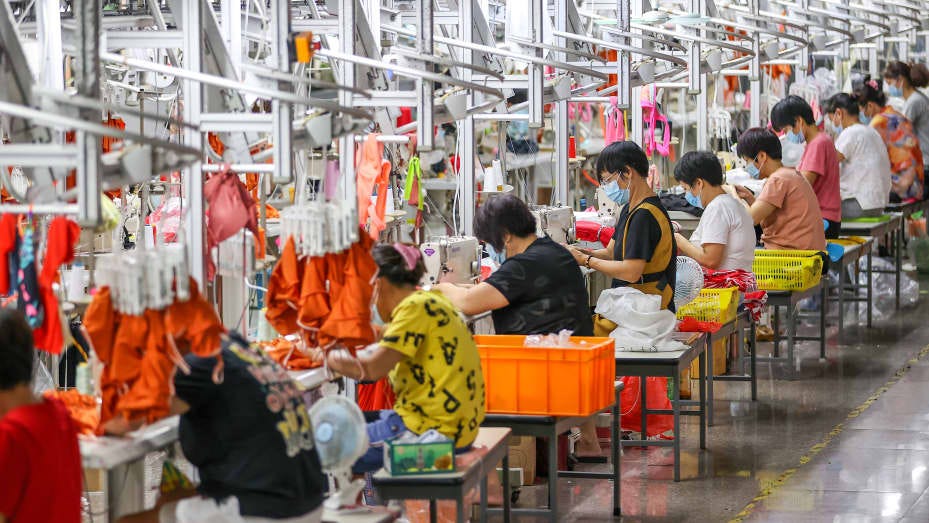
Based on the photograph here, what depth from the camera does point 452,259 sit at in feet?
21.4

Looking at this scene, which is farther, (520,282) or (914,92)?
(914,92)

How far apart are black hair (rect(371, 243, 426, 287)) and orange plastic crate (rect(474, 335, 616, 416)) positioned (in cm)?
73

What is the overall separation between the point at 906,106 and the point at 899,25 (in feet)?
3.73

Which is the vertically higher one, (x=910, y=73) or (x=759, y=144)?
(x=910, y=73)

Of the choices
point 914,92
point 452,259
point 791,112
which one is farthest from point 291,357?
point 914,92

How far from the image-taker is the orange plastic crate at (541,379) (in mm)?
5766

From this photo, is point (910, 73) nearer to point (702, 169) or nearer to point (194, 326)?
point (702, 169)

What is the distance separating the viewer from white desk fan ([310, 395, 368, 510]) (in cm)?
474

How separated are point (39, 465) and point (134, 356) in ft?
1.54

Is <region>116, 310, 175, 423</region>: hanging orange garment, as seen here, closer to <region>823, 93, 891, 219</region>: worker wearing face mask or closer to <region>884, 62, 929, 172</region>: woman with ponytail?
<region>823, 93, 891, 219</region>: worker wearing face mask

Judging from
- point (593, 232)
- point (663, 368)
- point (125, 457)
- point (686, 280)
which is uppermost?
point (593, 232)

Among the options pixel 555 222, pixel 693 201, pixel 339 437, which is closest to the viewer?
pixel 339 437

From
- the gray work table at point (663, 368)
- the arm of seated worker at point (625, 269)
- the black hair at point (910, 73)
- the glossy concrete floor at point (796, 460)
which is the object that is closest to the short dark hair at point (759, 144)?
the glossy concrete floor at point (796, 460)

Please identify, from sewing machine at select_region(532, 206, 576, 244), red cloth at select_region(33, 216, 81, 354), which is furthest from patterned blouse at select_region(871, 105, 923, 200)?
red cloth at select_region(33, 216, 81, 354)
